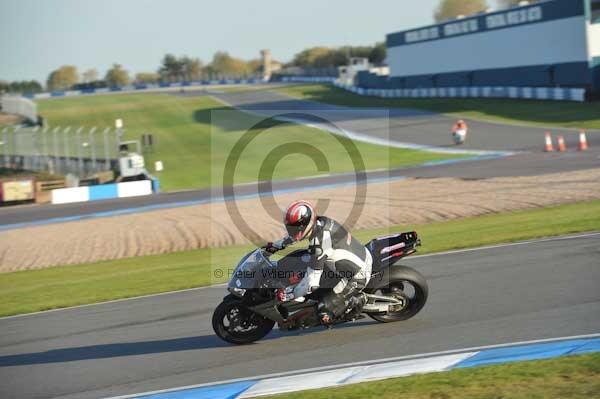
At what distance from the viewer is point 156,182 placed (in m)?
37.6

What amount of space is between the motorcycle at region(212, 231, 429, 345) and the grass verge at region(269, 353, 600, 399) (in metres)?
2.00

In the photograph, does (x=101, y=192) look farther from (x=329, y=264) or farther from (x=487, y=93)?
(x=487, y=93)

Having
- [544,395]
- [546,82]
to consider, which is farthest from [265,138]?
[544,395]

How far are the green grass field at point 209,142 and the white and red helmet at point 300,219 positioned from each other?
2770 centimetres

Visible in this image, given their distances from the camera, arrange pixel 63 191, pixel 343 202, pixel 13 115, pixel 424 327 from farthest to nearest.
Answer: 1. pixel 13 115
2. pixel 63 191
3. pixel 343 202
4. pixel 424 327

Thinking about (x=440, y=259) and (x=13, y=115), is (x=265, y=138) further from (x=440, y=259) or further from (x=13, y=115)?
(x=440, y=259)

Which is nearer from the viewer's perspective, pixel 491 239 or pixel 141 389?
pixel 141 389

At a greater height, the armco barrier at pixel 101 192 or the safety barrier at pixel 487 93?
the safety barrier at pixel 487 93

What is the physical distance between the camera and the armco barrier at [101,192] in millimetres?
36594

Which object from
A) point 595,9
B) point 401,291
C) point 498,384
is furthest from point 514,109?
point 498,384

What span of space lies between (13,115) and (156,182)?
4337cm

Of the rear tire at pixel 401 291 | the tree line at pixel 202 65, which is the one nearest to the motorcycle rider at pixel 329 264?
the rear tire at pixel 401 291

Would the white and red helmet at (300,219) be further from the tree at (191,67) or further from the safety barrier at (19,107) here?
the tree at (191,67)

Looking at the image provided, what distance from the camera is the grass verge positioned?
6453 mm
